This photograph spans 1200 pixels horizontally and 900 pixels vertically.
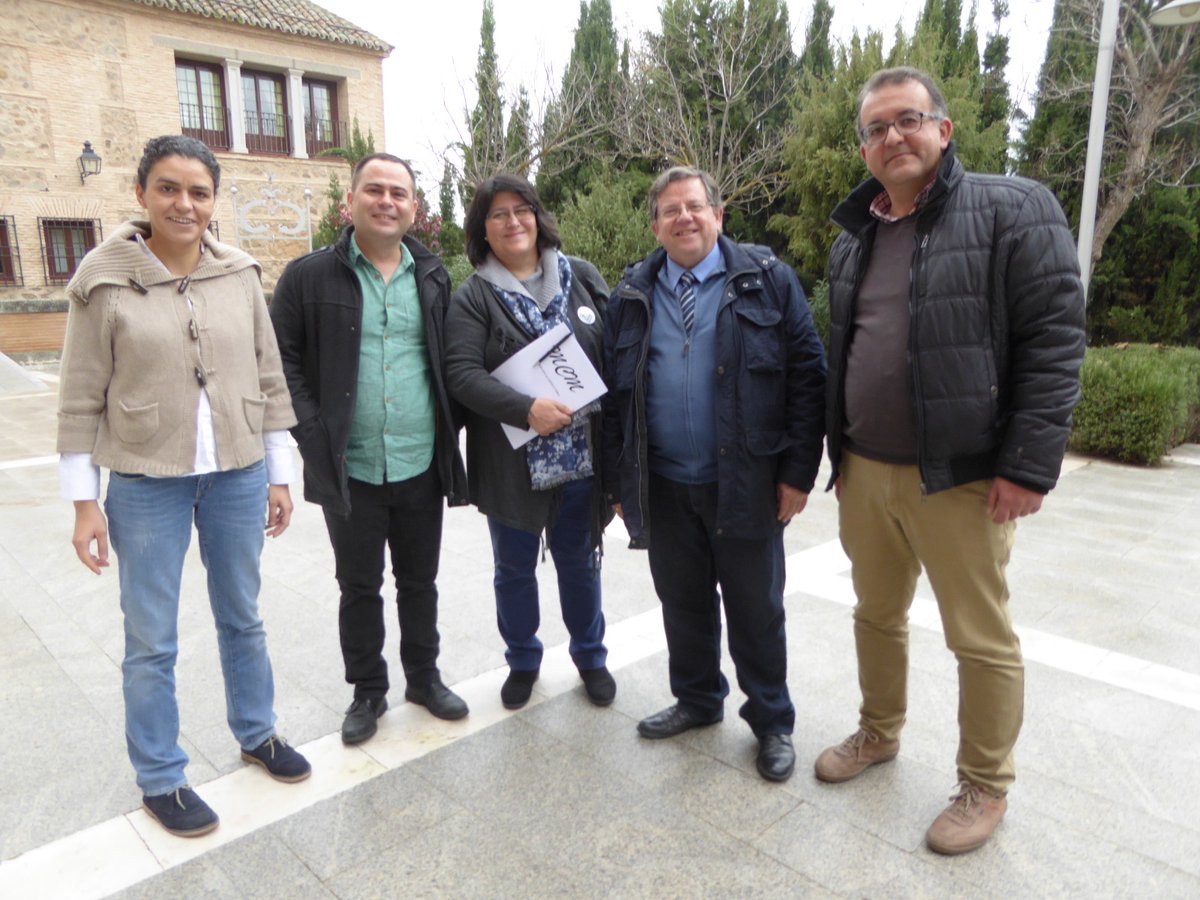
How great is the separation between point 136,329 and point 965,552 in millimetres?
2354

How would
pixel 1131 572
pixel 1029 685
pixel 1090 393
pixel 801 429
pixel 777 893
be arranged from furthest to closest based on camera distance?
pixel 1090 393 → pixel 1131 572 → pixel 1029 685 → pixel 801 429 → pixel 777 893

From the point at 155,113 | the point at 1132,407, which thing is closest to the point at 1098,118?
the point at 1132,407

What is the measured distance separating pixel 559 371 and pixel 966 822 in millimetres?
1820

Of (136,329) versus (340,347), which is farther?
(340,347)

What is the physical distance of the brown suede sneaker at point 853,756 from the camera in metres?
2.73

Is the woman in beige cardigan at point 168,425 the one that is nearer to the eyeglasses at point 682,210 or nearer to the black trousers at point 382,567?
the black trousers at point 382,567

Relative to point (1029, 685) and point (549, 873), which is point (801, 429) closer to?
point (549, 873)

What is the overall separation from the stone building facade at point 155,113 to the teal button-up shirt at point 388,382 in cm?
1840

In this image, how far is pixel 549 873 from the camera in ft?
7.64

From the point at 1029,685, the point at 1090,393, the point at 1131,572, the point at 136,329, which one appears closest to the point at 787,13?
the point at 1090,393

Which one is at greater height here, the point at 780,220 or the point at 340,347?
the point at 780,220

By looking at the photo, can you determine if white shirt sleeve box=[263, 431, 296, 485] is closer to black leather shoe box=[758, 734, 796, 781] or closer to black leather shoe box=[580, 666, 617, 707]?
black leather shoe box=[580, 666, 617, 707]

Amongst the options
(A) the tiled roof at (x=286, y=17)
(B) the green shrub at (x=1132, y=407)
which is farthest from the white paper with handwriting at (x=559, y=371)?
(A) the tiled roof at (x=286, y=17)

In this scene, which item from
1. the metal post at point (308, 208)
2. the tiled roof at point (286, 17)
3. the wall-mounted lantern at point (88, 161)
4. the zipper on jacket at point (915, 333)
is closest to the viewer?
the zipper on jacket at point (915, 333)
